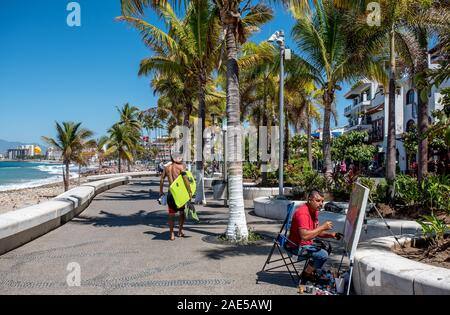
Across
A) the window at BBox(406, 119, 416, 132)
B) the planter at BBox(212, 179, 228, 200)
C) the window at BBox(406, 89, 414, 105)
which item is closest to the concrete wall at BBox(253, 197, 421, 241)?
the planter at BBox(212, 179, 228, 200)

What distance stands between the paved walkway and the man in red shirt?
414 millimetres

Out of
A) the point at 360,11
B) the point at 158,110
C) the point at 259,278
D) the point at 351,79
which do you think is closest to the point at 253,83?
the point at 158,110

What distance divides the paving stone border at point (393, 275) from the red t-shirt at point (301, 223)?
639 millimetres

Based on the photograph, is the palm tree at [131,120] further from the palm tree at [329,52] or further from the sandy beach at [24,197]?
the palm tree at [329,52]

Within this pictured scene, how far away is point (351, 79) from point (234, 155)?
28.4 ft

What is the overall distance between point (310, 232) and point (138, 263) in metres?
2.74

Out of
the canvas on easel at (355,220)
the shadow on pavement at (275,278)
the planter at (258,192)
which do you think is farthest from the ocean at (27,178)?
the canvas on easel at (355,220)

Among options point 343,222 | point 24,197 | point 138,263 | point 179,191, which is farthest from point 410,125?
point 138,263

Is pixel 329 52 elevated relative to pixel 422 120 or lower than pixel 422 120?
elevated

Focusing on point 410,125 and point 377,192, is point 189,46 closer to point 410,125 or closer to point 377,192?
point 377,192

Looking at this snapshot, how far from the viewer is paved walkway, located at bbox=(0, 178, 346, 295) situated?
5355mm

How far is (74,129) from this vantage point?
26438 millimetres

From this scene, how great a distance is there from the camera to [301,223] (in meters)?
5.41
